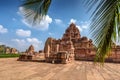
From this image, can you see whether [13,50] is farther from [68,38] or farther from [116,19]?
[116,19]

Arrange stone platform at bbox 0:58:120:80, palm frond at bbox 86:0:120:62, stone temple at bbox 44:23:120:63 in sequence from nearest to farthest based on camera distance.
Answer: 1. palm frond at bbox 86:0:120:62
2. stone platform at bbox 0:58:120:80
3. stone temple at bbox 44:23:120:63

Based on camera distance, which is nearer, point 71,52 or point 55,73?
point 55,73

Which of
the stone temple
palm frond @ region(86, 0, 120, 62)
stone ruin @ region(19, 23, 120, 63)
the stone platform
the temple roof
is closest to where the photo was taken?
palm frond @ region(86, 0, 120, 62)

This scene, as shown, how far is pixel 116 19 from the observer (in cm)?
197

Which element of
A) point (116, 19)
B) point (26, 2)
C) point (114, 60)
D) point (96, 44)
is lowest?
point (114, 60)

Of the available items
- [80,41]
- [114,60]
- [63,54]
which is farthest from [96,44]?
[80,41]

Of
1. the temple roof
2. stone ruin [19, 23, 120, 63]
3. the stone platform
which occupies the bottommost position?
the stone platform

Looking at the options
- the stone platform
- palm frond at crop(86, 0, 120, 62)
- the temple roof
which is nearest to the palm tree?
palm frond at crop(86, 0, 120, 62)

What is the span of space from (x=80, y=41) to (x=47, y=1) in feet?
115

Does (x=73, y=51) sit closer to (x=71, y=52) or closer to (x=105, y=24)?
(x=71, y=52)

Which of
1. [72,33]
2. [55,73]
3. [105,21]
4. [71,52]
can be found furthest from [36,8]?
[72,33]

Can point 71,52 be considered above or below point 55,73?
above

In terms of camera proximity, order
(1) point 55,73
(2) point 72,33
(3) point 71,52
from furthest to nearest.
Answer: (2) point 72,33 < (3) point 71,52 < (1) point 55,73

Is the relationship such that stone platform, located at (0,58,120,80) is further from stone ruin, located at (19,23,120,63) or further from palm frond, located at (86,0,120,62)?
palm frond, located at (86,0,120,62)
